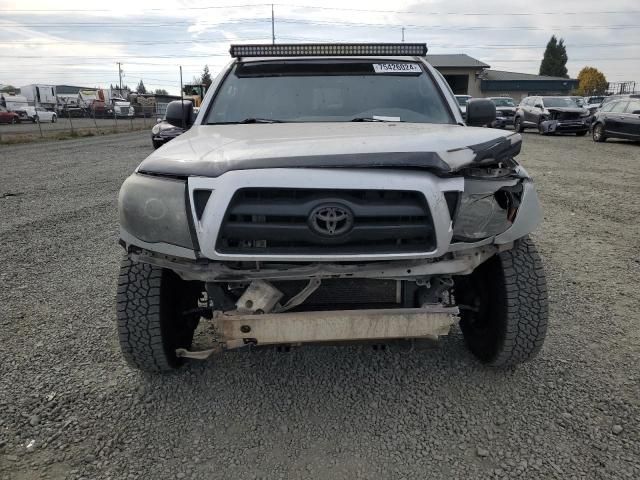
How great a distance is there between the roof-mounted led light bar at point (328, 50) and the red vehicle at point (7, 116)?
1551 inches

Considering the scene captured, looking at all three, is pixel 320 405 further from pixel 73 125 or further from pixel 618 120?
pixel 73 125

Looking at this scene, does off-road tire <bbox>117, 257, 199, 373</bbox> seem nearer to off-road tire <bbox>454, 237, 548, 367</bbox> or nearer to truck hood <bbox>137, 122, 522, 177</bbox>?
truck hood <bbox>137, 122, 522, 177</bbox>

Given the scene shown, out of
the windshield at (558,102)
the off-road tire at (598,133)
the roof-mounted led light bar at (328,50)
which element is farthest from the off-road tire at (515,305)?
the windshield at (558,102)

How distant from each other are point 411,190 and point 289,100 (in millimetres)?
1784

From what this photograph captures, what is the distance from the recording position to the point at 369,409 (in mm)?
2686

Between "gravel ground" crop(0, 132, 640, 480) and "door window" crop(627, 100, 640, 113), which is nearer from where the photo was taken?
"gravel ground" crop(0, 132, 640, 480)

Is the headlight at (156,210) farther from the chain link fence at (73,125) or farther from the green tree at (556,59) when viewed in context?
the green tree at (556,59)

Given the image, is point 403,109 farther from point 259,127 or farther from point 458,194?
point 458,194

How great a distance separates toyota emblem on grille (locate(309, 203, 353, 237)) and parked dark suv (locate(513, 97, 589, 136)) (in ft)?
71.4

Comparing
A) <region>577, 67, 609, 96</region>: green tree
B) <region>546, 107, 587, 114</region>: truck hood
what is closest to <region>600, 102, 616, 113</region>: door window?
<region>546, 107, 587, 114</region>: truck hood

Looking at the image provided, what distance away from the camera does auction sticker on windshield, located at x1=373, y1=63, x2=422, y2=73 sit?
152 inches

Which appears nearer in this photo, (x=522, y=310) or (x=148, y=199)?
(x=148, y=199)

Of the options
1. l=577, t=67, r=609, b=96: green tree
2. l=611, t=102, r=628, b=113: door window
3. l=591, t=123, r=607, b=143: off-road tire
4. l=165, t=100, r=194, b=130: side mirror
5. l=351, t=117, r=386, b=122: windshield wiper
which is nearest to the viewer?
l=351, t=117, r=386, b=122: windshield wiper

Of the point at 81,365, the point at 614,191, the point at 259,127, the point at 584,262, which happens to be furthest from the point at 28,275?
the point at 614,191
